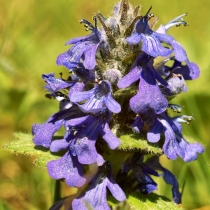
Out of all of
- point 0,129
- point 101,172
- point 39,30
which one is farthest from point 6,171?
point 39,30

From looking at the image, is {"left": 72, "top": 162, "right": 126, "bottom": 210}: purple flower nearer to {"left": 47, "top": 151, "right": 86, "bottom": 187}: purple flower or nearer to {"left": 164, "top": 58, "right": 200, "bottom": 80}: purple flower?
{"left": 47, "top": 151, "right": 86, "bottom": 187}: purple flower

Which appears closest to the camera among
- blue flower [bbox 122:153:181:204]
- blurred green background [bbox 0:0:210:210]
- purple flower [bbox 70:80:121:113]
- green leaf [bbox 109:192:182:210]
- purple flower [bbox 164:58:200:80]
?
purple flower [bbox 70:80:121:113]

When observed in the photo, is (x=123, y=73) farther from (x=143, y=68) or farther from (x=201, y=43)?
(x=201, y=43)

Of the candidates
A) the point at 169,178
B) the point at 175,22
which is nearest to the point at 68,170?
the point at 169,178

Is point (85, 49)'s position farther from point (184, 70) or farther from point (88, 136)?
point (184, 70)

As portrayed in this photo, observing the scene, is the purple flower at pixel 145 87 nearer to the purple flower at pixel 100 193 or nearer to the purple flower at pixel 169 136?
the purple flower at pixel 169 136

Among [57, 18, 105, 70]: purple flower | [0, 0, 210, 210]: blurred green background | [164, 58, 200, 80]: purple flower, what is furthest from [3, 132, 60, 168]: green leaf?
[164, 58, 200, 80]: purple flower
